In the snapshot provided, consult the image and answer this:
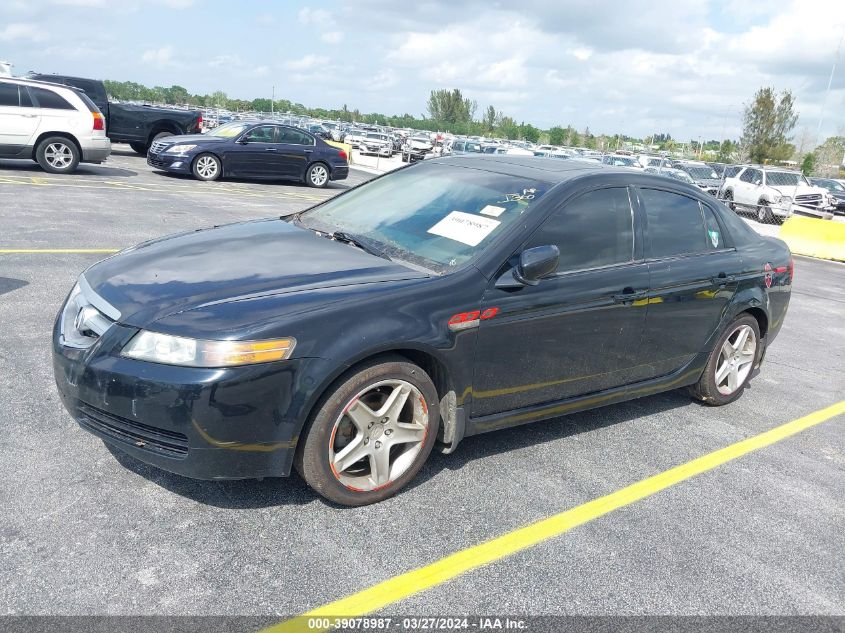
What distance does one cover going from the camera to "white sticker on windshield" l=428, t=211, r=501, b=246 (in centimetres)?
391

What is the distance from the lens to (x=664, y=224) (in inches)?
184

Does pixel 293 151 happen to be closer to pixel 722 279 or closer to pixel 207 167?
pixel 207 167

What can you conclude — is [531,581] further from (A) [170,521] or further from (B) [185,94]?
(B) [185,94]

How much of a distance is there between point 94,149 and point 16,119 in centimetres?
145

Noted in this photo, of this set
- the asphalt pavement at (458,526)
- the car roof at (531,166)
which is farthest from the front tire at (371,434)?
the car roof at (531,166)

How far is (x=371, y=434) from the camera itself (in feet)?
11.2

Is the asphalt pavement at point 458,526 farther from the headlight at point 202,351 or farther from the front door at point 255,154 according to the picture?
the front door at point 255,154

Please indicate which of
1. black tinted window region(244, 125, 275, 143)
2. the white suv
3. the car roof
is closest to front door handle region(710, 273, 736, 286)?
the car roof

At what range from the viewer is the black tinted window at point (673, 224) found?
4.59 m

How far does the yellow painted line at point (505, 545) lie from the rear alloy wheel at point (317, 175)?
15606 mm

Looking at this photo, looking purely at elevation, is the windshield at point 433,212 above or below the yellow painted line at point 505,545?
above

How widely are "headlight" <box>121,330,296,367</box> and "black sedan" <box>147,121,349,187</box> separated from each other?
14953 mm

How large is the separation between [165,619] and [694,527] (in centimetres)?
239

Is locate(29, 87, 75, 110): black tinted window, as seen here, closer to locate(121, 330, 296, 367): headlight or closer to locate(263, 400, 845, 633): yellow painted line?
locate(121, 330, 296, 367): headlight
